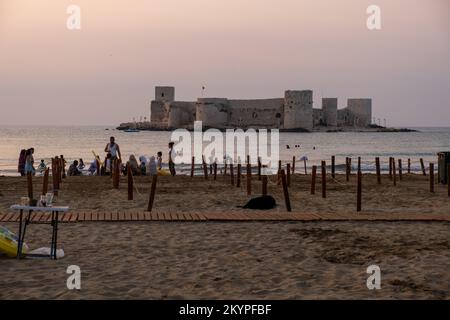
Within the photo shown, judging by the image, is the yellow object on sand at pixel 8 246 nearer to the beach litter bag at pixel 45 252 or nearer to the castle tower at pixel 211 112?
the beach litter bag at pixel 45 252

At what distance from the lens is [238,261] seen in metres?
7.13

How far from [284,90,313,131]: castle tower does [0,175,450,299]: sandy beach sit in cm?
10205

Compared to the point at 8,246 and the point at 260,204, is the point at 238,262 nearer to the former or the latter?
the point at 8,246

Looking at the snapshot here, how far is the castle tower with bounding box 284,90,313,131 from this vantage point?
111 meters

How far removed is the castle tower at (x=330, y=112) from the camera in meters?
125

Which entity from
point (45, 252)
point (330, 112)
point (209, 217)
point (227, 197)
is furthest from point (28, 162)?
point (330, 112)

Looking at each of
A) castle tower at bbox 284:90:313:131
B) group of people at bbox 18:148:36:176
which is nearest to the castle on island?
castle tower at bbox 284:90:313:131

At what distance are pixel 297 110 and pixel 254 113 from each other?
11.8 meters

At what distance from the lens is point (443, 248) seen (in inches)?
305

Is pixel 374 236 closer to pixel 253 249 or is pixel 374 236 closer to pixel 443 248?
pixel 443 248

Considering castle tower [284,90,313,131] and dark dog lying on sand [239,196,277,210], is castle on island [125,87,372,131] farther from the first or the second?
dark dog lying on sand [239,196,277,210]

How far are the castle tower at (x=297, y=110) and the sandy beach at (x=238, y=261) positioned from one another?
10205cm
